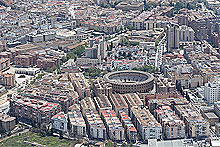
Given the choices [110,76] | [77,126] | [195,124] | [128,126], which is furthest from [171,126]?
[110,76]

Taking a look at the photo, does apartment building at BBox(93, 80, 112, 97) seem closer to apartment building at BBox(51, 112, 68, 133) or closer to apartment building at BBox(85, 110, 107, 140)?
apartment building at BBox(85, 110, 107, 140)

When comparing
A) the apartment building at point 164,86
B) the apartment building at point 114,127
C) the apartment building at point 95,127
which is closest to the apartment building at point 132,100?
the apartment building at point 164,86

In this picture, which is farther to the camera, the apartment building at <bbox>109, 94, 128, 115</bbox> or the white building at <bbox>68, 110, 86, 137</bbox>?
the apartment building at <bbox>109, 94, 128, 115</bbox>

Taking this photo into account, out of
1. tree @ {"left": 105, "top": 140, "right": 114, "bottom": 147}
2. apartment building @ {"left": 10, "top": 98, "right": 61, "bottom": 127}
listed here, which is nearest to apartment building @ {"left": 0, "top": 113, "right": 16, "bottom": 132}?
apartment building @ {"left": 10, "top": 98, "right": 61, "bottom": 127}

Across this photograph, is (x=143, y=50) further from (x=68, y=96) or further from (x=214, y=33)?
(x=68, y=96)

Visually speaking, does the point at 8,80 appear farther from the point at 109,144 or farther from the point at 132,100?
the point at 109,144

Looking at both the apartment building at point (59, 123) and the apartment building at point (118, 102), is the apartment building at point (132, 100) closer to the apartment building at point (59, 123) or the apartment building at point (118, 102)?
the apartment building at point (118, 102)

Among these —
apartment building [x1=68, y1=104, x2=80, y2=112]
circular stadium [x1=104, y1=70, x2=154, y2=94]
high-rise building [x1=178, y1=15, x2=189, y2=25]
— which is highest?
high-rise building [x1=178, y1=15, x2=189, y2=25]
